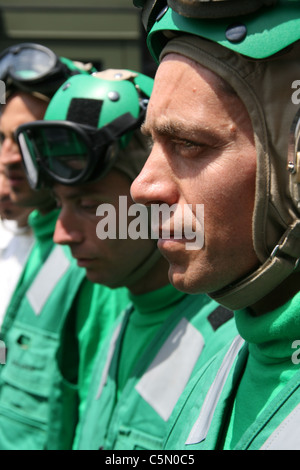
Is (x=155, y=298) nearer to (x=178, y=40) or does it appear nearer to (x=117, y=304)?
(x=117, y=304)

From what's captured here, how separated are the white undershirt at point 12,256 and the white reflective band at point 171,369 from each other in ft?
5.83

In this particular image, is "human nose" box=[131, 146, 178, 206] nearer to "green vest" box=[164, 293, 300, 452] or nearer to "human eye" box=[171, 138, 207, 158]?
"human eye" box=[171, 138, 207, 158]

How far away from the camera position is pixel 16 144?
3504 mm

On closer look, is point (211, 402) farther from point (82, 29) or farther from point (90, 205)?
point (82, 29)

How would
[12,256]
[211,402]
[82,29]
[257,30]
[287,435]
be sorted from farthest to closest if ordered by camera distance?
1. [82,29]
2. [12,256]
3. [211,402]
4. [257,30]
5. [287,435]

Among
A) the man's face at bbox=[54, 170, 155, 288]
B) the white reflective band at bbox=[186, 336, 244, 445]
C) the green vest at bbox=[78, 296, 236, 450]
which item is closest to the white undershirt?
the man's face at bbox=[54, 170, 155, 288]

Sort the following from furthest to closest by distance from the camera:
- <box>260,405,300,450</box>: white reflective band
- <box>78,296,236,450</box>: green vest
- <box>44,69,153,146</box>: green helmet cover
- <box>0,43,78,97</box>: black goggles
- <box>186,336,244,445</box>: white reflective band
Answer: <box>0,43,78,97</box>: black goggles
<box>44,69,153,146</box>: green helmet cover
<box>78,296,236,450</box>: green vest
<box>186,336,244,445</box>: white reflective band
<box>260,405,300,450</box>: white reflective band

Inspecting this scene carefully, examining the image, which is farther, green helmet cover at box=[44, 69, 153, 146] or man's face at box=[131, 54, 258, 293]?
green helmet cover at box=[44, 69, 153, 146]

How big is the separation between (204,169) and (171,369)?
1.05 metres

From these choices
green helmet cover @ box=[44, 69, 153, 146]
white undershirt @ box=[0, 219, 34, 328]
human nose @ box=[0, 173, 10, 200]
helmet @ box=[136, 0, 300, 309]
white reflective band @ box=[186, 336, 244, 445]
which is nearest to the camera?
helmet @ box=[136, 0, 300, 309]

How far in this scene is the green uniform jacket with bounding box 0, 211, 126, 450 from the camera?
309 cm

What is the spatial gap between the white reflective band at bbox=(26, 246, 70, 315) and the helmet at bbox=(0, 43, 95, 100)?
89cm

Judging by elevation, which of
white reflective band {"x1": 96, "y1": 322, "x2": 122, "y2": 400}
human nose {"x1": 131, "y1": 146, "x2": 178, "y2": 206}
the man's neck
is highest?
human nose {"x1": 131, "y1": 146, "x2": 178, "y2": 206}

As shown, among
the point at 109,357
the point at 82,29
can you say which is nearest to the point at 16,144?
A: the point at 109,357
